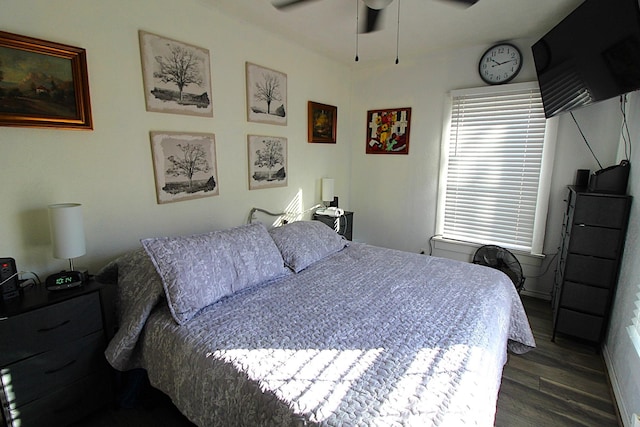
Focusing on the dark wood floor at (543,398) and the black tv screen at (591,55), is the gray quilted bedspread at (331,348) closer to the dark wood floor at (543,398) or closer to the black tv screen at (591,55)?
the dark wood floor at (543,398)

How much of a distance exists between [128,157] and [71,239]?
0.67 metres

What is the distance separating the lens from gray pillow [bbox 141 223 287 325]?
5.49 ft

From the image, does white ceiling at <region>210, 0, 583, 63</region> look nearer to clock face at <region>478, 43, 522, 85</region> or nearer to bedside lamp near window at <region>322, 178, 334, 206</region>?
clock face at <region>478, 43, 522, 85</region>

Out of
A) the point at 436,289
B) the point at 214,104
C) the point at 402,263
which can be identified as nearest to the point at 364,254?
the point at 402,263

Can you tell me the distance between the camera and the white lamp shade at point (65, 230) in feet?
5.29

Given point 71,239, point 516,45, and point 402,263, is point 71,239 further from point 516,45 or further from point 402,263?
point 516,45

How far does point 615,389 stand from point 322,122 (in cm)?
335

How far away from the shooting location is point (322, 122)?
370 cm

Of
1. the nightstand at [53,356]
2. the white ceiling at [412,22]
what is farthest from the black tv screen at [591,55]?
the nightstand at [53,356]

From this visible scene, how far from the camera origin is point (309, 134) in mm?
3527

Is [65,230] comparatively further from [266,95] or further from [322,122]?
[322,122]

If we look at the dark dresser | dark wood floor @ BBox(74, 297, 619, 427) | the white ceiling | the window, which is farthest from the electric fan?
the white ceiling

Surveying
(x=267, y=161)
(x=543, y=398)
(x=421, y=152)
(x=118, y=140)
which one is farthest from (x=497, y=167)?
(x=118, y=140)

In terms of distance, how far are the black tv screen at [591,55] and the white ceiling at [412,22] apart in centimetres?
33
